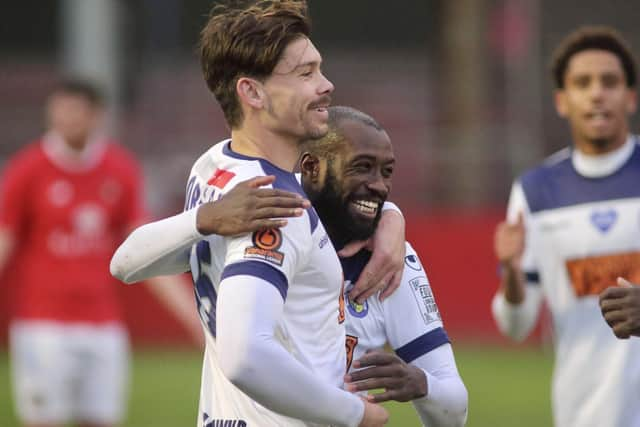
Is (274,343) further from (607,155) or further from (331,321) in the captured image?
(607,155)

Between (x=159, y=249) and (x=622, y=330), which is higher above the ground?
(x=159, y=249)

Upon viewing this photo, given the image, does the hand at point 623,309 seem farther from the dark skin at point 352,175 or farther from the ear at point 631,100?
the ear at point 631,100

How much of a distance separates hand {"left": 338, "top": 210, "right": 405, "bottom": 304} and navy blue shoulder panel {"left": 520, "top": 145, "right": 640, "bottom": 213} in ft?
5.66

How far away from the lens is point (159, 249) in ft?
12.8

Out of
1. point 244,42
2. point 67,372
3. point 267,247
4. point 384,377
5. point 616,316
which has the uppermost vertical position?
point 244,42

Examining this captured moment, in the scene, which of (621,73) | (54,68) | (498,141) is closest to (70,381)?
(621,73)

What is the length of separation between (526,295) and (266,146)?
230 cm

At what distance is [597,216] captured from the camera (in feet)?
19.0

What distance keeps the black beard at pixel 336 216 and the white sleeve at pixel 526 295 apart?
176 cm

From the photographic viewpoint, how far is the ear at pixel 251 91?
152 inches

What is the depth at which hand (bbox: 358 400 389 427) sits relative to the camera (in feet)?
12.1

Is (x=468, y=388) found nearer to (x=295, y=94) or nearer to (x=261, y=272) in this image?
(x=295, y=94)

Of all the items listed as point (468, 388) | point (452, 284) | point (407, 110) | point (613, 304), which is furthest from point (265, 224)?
point (407, 110)

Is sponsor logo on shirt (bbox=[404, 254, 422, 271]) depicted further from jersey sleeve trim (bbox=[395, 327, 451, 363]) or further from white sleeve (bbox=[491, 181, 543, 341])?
white sleeve (bbox=[491, 181, 543, 341])
